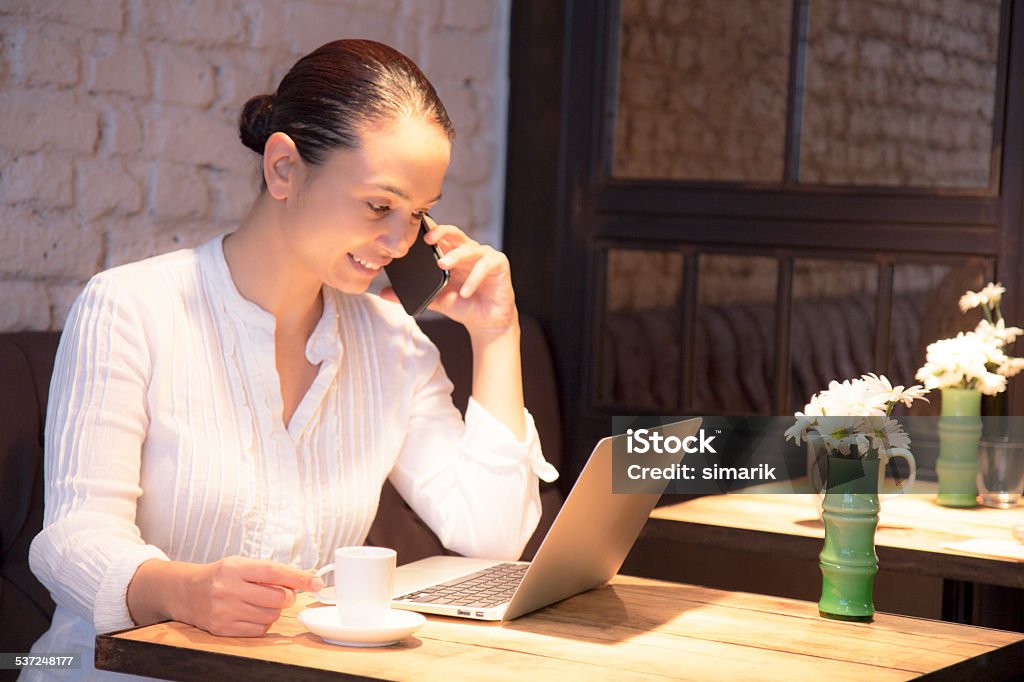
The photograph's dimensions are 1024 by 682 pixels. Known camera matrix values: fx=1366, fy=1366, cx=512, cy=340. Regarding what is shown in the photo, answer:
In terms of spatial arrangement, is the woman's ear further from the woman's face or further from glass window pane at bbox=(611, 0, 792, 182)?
glass window pane at bbox=(611, 0, 792, 182)

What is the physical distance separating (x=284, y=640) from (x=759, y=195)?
1.90 m

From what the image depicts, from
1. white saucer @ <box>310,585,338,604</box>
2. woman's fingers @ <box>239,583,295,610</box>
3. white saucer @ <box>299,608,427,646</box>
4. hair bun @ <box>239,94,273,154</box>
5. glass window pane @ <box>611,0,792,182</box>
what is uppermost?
glass window pane @ <box>611,0,792,182</box>

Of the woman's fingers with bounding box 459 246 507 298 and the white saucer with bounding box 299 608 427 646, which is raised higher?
the woman's fingers with bounding box 459 246 507 298

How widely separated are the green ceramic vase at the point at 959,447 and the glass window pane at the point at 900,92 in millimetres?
578

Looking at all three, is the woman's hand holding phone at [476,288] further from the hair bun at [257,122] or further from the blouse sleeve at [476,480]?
the hair bun at [257,122]

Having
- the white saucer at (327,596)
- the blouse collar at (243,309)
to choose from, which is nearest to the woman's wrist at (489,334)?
the blouse collar at (243,309)

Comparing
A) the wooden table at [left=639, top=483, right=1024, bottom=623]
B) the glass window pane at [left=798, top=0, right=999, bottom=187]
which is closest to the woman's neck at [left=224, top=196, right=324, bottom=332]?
the wooden table at [left=639, top=483, right=1024, bottom=623]

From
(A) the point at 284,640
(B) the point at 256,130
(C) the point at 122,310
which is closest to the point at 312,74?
(B) the point at 256,130

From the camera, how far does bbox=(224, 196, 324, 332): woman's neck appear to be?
1.89 metres

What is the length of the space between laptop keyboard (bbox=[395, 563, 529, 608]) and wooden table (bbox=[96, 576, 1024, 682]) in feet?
0.15

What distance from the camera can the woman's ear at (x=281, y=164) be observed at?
72.2 inches

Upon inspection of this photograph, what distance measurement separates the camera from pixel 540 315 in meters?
3.21

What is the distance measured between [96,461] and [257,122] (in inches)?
21.8

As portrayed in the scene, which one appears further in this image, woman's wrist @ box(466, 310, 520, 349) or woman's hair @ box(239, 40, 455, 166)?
woman's wrist @ box(466, 310, 520, 349)
